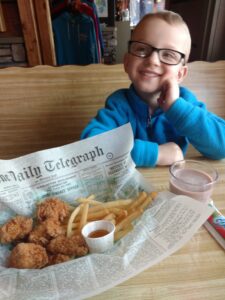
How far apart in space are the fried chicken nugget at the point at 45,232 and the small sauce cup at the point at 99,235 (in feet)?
0.20

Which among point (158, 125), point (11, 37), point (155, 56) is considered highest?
point (155, 56)

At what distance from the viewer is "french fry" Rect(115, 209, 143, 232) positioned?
54cm

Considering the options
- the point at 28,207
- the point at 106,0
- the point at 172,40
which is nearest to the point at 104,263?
the point at 28,207

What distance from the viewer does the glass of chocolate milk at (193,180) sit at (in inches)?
23.6

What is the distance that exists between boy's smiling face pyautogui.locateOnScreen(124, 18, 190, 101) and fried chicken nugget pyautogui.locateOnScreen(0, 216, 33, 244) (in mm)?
598

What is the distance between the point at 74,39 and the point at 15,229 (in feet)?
8.02

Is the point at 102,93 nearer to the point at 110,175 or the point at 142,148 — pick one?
the point at 142,148

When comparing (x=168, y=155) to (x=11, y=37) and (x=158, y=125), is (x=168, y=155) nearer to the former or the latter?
(x=158, y=125)

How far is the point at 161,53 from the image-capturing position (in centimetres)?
85

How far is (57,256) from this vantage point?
0.50m

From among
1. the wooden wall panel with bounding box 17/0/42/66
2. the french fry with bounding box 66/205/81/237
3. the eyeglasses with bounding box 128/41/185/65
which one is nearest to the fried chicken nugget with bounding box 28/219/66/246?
the french fry with bounding box 66/205/81/237

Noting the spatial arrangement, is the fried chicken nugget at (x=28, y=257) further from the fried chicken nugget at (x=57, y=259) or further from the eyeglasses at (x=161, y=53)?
the eyeglasses at (x=161, y=53)

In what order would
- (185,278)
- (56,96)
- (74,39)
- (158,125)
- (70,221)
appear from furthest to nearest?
(74,39) → (56,96) → (158,125) → (70,221) → (185,278)

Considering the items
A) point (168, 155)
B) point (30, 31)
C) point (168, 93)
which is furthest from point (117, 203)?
point (30, 31)
